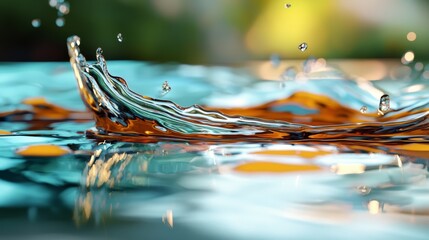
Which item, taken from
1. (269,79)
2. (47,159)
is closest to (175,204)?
(47,159)

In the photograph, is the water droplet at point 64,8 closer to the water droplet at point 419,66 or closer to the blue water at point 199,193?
the water droplet at point 419,66

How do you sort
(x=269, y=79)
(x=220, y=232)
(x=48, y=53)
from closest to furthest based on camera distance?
(x=220, y=232), (x=269, y=79), (x=48, y=53)

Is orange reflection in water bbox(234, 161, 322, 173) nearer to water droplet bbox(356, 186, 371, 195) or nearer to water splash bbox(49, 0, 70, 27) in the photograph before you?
water droplet bbox(356, 186, 371, 195)

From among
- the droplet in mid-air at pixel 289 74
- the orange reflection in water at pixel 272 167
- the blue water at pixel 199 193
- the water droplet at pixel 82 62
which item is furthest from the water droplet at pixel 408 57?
the orange reflection in water at pixel 272 167

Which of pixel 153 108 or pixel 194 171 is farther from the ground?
pixel 153 108

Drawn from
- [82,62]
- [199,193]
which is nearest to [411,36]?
[82,62]

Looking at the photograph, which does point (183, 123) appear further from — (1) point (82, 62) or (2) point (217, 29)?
(2) point (217, 29)

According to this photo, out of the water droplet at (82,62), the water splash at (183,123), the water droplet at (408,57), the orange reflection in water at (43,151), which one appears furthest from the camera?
the water droplet at (408,57)

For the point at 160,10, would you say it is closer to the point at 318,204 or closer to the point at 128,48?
the point at 128,48

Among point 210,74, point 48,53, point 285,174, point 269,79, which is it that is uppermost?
point 48,53
